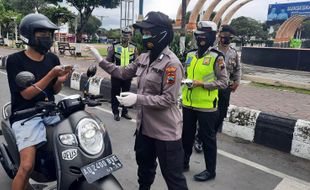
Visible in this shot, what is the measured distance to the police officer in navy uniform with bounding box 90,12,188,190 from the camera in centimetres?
242

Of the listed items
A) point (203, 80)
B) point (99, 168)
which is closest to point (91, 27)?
point (203, 80)

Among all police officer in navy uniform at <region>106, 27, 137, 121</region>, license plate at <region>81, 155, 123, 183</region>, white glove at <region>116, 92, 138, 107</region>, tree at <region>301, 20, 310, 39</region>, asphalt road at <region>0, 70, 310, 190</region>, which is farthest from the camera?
tree at <region>301, 20, 310, 39</region>

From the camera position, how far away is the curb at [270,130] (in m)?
4.41

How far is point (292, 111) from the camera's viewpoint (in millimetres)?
6750

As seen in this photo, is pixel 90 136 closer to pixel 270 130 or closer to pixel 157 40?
pixel 157 40

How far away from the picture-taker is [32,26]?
8.13ft

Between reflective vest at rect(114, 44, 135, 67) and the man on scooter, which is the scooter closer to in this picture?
the man on scooter

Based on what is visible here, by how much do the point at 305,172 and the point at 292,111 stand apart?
10.2ft

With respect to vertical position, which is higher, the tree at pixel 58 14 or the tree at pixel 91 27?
the tree at pixel 91 27

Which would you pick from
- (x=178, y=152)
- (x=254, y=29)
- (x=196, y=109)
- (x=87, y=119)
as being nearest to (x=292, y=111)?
(x=196, y=109)

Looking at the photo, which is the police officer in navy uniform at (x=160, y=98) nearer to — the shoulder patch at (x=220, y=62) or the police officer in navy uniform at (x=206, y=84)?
the police officer in navy uniform at (x=206, y=84)

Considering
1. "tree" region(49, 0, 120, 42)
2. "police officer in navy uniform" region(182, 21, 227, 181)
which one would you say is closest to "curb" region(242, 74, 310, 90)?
"police officer in navy uniform" region(182, 21, 227, 181)

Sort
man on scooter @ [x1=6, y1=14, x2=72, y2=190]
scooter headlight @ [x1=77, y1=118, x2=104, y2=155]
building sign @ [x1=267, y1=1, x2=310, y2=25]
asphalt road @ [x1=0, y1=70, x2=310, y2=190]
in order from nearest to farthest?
scooter headlight @ [x1=77, y1=118, x2=104, y2=155], man on scooter @ [x1=6, y1=14, x2=72, y2=190], asphalt road @ [x1=0, y1=70, x2=310, y2=190], building sign @ [x1=267, y1=1, x2=310, y2=25]

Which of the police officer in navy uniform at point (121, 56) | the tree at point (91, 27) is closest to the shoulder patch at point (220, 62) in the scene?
the police officer in navy uniform at point (121, 56)
